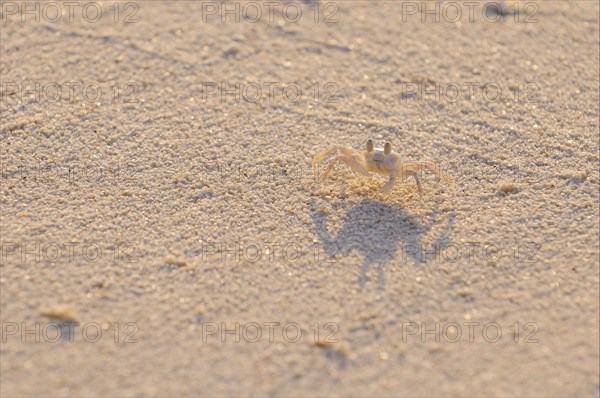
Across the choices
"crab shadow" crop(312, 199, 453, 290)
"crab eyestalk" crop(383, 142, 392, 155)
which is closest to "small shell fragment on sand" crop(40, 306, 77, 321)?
"crab shadow" crop(312, 199, 453, 290)

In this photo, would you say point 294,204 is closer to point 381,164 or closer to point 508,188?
point 381,164

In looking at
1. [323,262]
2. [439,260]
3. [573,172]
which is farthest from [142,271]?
[573,172]

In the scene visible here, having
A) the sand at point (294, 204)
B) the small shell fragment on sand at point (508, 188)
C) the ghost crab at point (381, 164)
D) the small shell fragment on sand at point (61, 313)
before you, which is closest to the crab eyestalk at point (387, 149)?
the ghost crab at point (381, 164)

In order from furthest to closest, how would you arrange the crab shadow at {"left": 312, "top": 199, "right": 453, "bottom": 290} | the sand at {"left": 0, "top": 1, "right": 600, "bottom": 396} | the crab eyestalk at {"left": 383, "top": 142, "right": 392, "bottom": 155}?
the crab eyestalk at {"left": 383, "top": 142, "right": 392, "bottom": 155}
the crab shadow at {"left": 312, "top": 199, "right": 453, "bottom": 290}
the sand at {"left": 0, "top": 1, "right": 600, "bottom": 396}

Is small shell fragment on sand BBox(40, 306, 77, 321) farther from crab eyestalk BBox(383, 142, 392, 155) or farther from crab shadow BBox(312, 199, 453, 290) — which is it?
crab eyestalk BBox(383, 142, 392, 155)

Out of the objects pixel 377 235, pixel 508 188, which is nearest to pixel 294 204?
pixel 377 235

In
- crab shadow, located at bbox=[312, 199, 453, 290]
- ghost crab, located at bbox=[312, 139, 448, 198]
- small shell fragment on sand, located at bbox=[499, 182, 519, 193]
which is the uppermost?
ghost crab, located at bbox=[312, 139, 448, 198]
